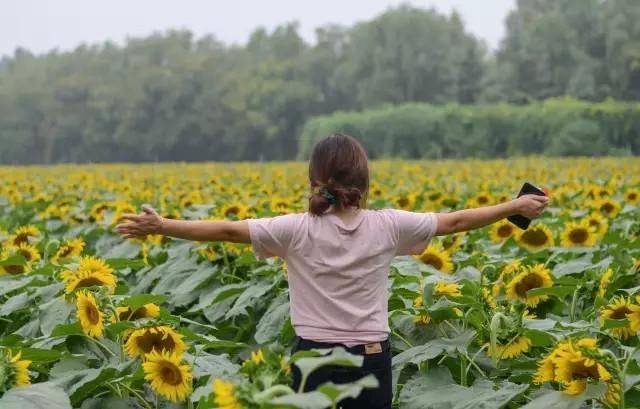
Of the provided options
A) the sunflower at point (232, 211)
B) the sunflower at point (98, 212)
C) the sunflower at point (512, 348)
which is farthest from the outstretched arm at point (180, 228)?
the sunflower at point (98, 212)

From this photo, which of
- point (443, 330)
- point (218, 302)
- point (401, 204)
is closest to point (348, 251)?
point (443, 330)

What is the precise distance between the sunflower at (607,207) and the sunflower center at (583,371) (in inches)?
148

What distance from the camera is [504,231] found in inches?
189

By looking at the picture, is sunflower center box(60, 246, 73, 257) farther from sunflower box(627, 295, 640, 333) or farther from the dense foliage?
the dense foliage

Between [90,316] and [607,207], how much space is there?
12.4 ft

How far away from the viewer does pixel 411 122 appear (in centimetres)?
3666

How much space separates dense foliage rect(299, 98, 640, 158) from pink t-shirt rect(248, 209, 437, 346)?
1064 inches

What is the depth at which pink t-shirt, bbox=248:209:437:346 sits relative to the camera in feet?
8.04

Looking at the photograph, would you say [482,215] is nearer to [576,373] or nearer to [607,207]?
[576,373]

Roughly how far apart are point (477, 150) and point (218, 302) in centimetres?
3044

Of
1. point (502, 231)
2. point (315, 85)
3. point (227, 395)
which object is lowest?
point (502, 231)

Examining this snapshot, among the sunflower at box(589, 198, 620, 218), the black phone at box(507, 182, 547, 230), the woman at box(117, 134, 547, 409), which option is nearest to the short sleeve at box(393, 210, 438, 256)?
the woman at box(117, 134, 547, 409)

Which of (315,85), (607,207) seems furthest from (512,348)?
(315,85)

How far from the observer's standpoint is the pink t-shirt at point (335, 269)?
2.45 metres
